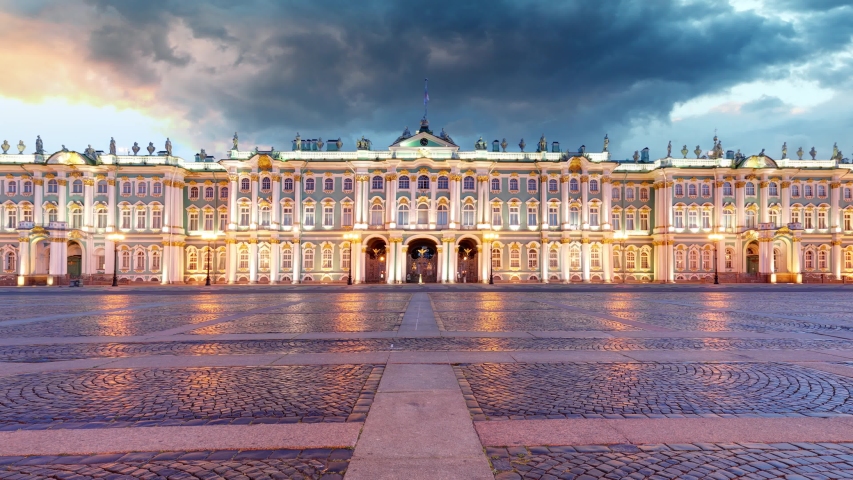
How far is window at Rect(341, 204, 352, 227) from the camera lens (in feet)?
173

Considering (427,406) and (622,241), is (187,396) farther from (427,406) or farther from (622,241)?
(622,241)

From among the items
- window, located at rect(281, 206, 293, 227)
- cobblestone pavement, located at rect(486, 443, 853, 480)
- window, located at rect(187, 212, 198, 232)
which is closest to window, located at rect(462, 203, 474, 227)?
window, located at rect(281, 206, 293, 227)

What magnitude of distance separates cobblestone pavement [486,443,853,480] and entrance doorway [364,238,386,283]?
48289mm

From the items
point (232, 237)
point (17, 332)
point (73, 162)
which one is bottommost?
point (17, 332)

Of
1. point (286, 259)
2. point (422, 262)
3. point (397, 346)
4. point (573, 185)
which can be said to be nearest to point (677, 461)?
point (397, 346)

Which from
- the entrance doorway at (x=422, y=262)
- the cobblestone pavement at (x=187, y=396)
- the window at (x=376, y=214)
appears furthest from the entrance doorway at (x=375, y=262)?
the cobblestone pavement at (x=187, y=396)

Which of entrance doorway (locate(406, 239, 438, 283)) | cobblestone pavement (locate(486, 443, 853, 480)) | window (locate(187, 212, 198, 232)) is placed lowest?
cobblestone pavement (locate(486, 443, 853, 480))

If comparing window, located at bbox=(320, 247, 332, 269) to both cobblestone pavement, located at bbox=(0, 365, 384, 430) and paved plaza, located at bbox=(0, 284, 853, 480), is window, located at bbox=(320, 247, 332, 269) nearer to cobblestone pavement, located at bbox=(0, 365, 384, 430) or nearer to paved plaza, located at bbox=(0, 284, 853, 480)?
paved plaza, located at bbox=(0, 284, 853, 480)

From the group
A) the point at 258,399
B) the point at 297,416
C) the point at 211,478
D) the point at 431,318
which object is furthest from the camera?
the point at 431,318

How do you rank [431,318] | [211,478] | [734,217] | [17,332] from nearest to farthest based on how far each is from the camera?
[211,478] < [17,332] < [431,318] < [734,217]

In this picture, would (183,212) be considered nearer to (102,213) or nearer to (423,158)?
(102,213)

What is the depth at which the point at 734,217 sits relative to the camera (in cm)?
5419

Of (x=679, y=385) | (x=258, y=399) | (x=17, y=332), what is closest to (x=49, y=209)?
(x=17, y=332)

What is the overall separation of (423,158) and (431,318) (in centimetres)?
3712
